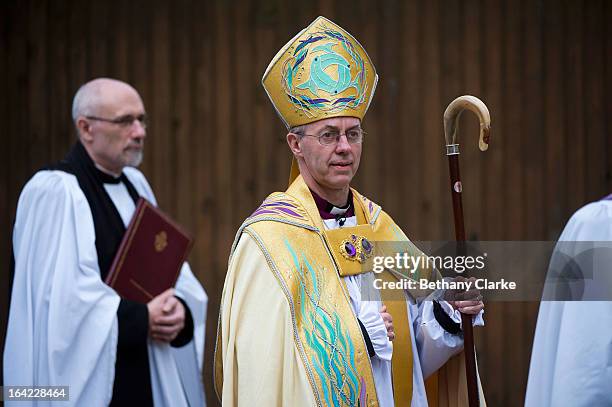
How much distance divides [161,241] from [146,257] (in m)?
0.12

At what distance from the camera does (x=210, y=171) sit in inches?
286

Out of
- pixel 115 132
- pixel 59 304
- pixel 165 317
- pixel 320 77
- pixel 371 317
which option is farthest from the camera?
pixel 115 132

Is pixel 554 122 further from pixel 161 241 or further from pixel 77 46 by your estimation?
pixel 77 46

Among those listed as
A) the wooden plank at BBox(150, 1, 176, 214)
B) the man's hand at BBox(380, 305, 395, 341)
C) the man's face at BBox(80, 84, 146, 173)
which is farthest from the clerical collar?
the wooden plank at BBox(150, 1, 176, 214)

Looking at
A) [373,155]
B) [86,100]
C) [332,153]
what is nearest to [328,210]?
[332,153]

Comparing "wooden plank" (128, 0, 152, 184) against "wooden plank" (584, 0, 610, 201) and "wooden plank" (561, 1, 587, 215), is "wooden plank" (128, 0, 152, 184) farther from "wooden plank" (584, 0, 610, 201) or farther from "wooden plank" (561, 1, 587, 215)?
"wooden plank" (584, 0, 610, 201)

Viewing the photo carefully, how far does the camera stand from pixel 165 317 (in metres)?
5.51

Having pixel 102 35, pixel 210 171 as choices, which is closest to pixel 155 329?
pixel 210 171

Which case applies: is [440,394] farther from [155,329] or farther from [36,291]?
[36,291]

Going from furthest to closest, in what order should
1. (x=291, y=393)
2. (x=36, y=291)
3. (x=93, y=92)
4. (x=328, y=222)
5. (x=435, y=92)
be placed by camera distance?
(x=435, y=92), (x=93, y=92), (x=36, y=291), (x=328, y=222), (x=291, y=393)

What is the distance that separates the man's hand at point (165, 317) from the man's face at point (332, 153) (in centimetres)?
149

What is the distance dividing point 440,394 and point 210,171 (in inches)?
121

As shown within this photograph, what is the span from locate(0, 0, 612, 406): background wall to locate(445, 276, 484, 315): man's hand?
3.04 metres

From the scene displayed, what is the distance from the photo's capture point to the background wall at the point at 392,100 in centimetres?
720
